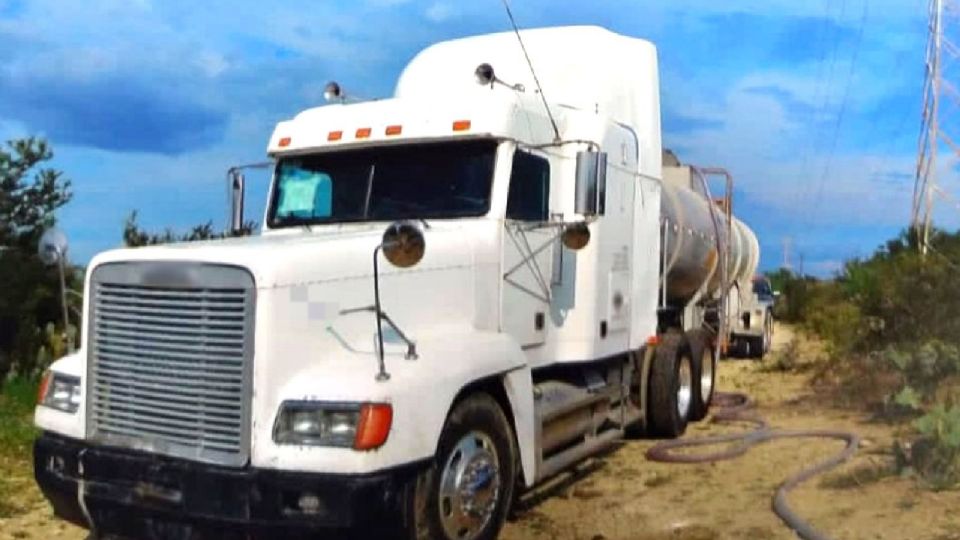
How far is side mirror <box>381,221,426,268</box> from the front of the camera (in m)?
5.34

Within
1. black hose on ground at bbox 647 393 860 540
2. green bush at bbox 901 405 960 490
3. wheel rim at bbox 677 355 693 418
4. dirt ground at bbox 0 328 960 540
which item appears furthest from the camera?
wheel rim at bbox 677 355 693 418

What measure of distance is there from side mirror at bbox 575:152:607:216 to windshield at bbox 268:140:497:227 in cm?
60

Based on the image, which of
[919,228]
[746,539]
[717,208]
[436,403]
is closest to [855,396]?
[717,208]

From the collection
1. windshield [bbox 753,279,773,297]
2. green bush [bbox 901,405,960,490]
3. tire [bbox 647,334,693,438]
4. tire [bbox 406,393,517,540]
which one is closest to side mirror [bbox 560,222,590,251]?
tire [bbox 406,393,517,540]

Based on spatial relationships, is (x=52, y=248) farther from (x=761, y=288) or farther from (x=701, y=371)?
(x=761, y=288)

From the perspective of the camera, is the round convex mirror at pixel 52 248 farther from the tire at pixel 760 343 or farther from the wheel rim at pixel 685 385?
the tire at pixel 760 343

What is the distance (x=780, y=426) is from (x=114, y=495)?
7.77 m

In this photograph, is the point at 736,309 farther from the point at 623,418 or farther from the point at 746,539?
the point at 746,539

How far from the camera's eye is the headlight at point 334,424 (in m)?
5.02

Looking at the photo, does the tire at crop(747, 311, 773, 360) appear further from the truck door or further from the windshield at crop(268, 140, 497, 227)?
the windshield at crop(268, 140, 497, 227)

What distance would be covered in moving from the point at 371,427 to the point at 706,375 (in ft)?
26.0

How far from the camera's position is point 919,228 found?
24250 mm

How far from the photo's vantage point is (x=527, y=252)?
726 cm

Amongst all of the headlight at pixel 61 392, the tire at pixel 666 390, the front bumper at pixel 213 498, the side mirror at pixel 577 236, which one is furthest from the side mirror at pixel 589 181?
the tire at pixel 666 390
